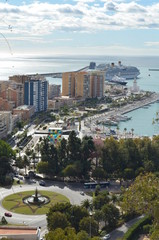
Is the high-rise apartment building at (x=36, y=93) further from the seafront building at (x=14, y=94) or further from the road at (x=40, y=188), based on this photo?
the road at (x=40, y=188)

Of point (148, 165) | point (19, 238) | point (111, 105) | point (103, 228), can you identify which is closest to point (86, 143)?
point (148, 165)

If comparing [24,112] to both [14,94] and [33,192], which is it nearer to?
[14,94]

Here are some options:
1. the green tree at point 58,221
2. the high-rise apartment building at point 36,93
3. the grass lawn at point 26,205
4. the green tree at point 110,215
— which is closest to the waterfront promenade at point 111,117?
the high-rise apartment building at point 36,93

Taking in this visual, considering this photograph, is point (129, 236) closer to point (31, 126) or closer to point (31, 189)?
point (31, 189)

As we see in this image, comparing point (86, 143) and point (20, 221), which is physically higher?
point (86, 143)

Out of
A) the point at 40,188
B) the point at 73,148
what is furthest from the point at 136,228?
the point at 73,148

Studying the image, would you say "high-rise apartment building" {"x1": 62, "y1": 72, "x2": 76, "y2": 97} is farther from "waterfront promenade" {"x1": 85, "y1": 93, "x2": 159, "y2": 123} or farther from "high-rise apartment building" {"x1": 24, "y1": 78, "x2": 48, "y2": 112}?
"high-rise apartment building" {"x1": 24, "y1": 78, "x2": 48, "y2": 112}
